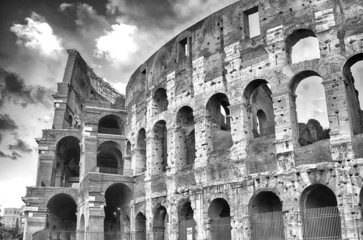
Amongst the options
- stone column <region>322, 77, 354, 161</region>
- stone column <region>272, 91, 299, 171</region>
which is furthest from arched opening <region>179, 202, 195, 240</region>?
stone column <region>322, 77, 354, 161</region>

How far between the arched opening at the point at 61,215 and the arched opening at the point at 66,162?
149 centimetres

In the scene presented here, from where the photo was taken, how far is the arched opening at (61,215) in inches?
1000

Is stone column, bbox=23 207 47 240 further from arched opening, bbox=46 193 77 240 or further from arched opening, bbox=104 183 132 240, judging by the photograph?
arched opening, bbox=104 183 132 240

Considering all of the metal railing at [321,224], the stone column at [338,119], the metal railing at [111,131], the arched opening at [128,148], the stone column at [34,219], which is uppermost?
the metal railing at [111,131]

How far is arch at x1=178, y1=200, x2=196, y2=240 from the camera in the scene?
1681cm

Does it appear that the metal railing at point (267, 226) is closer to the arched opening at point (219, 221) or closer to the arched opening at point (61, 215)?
the arched opening at point (219, 221)

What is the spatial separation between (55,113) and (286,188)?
20.9 metres

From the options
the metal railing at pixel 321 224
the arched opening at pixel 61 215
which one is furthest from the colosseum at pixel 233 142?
the arched opening at pixel 61 215

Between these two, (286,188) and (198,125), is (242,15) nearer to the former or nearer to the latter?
(198,125)

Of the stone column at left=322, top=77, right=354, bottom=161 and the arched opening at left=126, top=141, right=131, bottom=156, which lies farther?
the arched opening at left=126, top=141, right=131, bottom=156

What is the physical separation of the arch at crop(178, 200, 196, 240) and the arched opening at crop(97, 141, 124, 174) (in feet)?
20.5

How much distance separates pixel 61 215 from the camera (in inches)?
1070

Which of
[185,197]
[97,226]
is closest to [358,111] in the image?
[185,197]

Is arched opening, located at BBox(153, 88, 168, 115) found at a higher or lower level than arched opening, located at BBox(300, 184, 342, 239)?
higher
